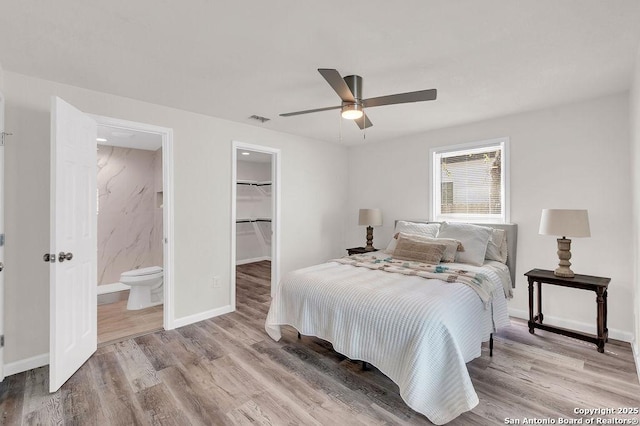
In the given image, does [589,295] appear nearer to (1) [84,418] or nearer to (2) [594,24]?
(2) [594,24]

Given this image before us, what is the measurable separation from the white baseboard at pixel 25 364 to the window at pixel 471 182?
14.9 feet

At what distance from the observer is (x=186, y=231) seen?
347 cm

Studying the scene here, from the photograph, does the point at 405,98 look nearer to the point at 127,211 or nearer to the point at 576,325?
the point at 576,325

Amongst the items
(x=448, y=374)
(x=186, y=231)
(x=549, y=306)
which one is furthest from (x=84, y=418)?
(x=549, y=306)

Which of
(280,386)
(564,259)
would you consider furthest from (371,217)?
(280,386)

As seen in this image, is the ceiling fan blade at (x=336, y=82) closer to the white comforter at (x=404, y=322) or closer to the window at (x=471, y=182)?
the white comforter at (x=404, y=322)

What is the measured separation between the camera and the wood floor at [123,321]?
316cm

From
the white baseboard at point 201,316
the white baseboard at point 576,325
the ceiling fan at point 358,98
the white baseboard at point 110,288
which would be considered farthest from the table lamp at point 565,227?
the white baseboard at point 110,288

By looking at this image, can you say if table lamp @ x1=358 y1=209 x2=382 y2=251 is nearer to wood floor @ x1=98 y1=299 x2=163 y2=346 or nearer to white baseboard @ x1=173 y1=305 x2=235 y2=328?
white baseboard @ x1=173 y1=305 x2=235 y2=328

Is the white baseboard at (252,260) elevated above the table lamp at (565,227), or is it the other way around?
the table lamp at (565,227)

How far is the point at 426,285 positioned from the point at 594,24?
1994 mm

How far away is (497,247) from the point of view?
3.52 meters

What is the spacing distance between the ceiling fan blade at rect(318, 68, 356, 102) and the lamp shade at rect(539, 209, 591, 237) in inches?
89.4

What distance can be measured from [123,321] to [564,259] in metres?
4.80
